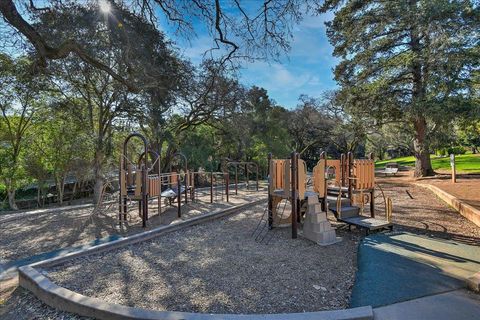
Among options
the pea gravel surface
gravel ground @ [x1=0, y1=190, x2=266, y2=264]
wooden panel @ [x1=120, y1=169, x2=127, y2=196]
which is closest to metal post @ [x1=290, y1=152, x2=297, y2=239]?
the pea gravel surface

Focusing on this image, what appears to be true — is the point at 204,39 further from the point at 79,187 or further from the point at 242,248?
the point at 79,187

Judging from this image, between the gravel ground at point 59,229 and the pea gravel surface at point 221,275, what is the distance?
4.58 feet

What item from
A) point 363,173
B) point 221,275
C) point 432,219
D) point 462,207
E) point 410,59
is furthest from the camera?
point 410,59

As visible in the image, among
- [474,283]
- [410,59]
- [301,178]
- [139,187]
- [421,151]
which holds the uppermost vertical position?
[410,59]

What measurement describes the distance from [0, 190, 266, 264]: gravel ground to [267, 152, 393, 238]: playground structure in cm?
279

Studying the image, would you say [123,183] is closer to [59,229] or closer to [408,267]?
[59,229]

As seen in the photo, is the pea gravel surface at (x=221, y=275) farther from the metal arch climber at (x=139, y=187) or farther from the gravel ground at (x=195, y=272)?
the metal arch climber at (x=139, y=187)

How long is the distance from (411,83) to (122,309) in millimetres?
16352

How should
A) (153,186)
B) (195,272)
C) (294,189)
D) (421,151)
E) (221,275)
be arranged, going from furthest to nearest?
(421,151), (153,186), (294,189), (195,272), (221,275)

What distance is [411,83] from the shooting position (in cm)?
1480

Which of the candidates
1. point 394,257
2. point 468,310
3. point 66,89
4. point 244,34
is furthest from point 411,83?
point 66,89

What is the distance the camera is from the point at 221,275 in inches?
142

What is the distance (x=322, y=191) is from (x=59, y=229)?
→ 567 centimetres

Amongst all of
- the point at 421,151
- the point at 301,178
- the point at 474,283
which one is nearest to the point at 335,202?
the point at 301,178
